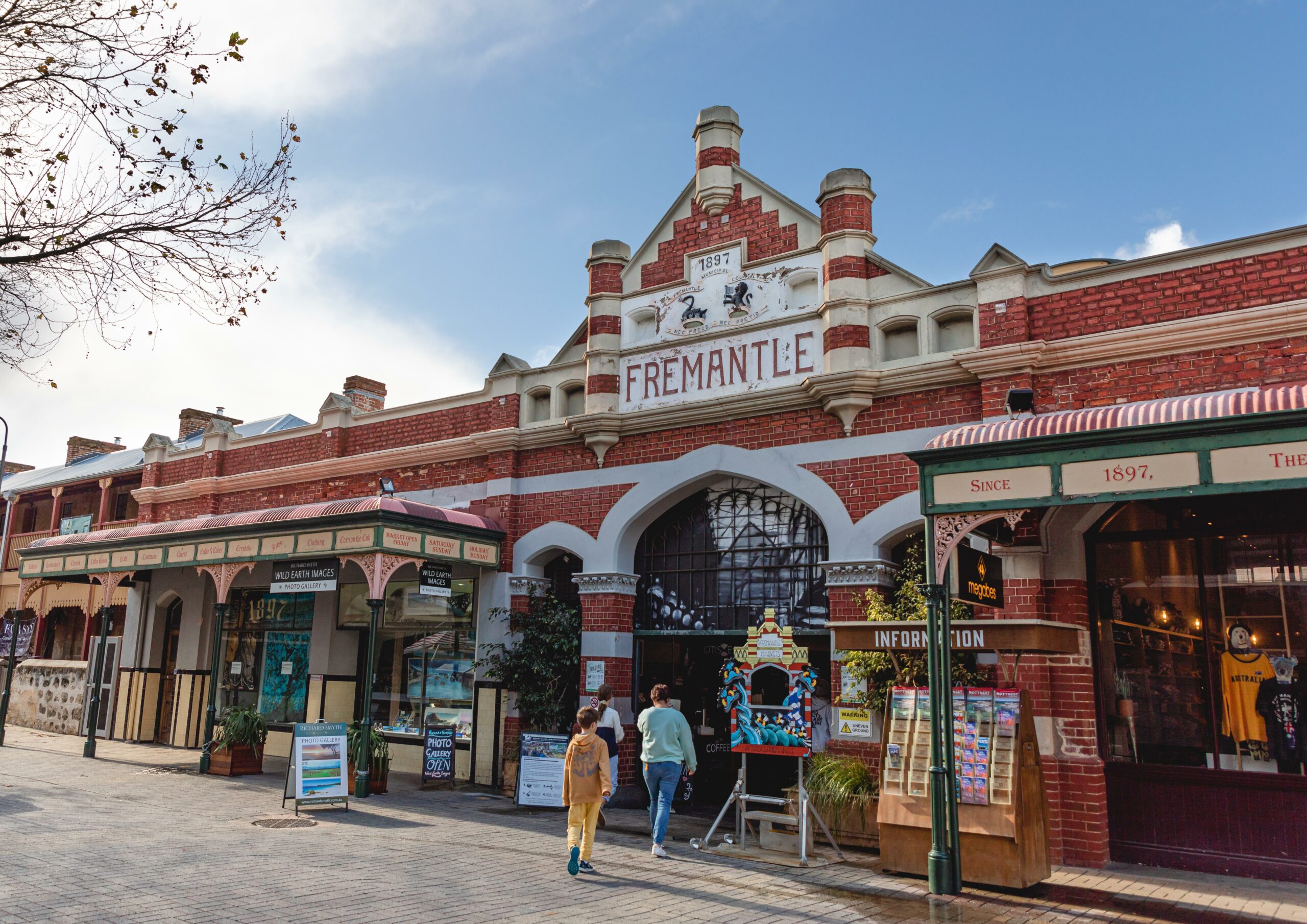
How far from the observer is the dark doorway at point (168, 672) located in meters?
19.8

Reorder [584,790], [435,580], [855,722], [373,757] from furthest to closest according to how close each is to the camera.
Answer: [435,580], [373,757], [855,722], [584,790]

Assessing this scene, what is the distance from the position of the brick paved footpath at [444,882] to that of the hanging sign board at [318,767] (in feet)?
0.88

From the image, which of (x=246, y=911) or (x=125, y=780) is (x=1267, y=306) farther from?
(x=125, y=780)

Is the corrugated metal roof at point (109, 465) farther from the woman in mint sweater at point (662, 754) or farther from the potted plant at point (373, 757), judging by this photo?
the woman in mint sweater at point (662, 754)

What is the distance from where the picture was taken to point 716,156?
13781 millimetres

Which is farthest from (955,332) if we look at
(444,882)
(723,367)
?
(444,882)

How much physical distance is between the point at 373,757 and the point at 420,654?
2.84 meters

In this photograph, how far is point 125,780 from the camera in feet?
45.5

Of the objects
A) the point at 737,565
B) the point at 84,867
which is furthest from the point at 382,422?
the point at 84,867

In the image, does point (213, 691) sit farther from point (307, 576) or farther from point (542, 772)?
point (542, 772)

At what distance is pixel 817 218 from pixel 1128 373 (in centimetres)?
441

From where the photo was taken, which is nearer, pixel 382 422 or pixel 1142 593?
pixel 1142 593

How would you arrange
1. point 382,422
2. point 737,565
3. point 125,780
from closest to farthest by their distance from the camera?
1. point 737,565
2. point 125,780
3. point 382,422

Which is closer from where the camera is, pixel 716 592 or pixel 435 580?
pixel 716 592
